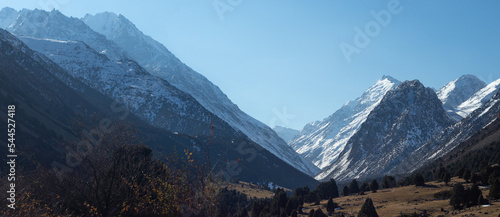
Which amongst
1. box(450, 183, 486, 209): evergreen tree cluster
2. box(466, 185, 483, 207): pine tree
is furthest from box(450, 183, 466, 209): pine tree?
box(466, 185, 483, 207): pine tree

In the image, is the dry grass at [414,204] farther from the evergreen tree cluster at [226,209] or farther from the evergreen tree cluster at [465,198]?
the evergreen tree cluster at [226,209]

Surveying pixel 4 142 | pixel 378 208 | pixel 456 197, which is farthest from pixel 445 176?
pixel 4 142

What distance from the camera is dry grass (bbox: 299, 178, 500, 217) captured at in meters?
87.7

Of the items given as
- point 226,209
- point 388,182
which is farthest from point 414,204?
point 388,182

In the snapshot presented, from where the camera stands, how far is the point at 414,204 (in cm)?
11594

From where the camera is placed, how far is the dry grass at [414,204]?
288 ft

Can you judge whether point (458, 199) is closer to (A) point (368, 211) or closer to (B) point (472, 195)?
(B) point (472, 195)

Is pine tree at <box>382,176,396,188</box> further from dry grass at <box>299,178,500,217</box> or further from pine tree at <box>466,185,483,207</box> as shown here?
pine tree at <box>466,185,483,207</box>

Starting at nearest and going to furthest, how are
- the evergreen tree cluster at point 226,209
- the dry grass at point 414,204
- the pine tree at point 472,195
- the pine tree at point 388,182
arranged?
the evergreen tree cluster at point 226,209
the dry grass at point 414,204
the pine tree at point 472,195
the pine tree at point 388,182

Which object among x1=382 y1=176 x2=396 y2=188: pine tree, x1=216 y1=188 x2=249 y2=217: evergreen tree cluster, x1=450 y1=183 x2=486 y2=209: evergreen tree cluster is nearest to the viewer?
x1=216 y1=188 x2=249 y2=217: evergreen tree cluster

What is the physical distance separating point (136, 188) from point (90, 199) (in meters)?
3.16

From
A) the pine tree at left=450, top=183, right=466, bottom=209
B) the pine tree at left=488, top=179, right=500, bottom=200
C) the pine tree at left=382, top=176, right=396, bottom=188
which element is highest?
the pine tree at left=488, top=179, right=500, bottom=200

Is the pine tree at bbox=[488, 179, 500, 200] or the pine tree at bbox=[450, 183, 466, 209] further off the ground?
the pine tree at bbox=[488, 179, 500, 200]

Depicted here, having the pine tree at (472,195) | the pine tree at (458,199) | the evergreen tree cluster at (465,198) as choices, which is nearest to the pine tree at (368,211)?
the pine tree at (458,199)
